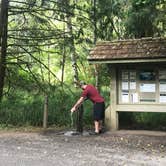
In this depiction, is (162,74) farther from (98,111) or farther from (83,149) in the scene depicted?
(83,149)

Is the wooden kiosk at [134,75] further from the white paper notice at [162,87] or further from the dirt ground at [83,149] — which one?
the dirt ground at [83,149]

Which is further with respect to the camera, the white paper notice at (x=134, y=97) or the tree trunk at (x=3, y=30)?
the tree trunk at (x=3, y=30)

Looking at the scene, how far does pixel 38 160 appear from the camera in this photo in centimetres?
Answer: 899

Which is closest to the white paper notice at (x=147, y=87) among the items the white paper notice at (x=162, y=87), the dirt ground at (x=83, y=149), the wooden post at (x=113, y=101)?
the white paper notice at (x=162, y=87)

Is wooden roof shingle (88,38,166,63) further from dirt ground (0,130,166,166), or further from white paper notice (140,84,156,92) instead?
dirt ground (0,130,166,166)

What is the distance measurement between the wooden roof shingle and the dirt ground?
242cm

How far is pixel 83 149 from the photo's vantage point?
10.4 m

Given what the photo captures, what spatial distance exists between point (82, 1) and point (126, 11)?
15.7 feet

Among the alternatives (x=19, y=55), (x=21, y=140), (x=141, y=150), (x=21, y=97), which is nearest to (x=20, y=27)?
(x=19, y=55)

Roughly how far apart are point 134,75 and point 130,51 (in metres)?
0.87

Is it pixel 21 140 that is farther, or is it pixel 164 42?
pixel 164 42

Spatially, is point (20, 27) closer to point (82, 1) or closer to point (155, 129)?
point (82, 1)

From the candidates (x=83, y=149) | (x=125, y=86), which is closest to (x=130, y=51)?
(x=125, y=86)

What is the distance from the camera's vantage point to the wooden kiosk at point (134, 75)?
1305 centimetres
